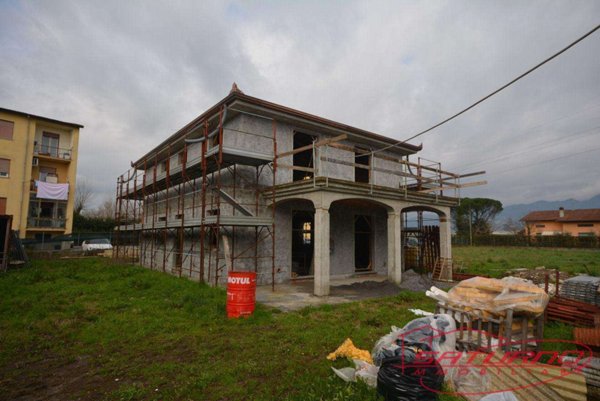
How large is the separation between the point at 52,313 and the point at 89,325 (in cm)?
169

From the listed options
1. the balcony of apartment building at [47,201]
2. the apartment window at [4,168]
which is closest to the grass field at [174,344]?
the balcony of apartment building at [47,201]

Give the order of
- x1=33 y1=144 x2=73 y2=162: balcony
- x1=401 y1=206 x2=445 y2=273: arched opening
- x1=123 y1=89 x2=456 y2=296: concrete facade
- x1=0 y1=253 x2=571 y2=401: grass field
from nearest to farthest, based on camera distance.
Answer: x1=0 y1=253 x2=571 y2=401: grass field, x1=123 y1=89 x2=456 y2=296: concrete facade, x1=401 y1=206 x2=445 y2=273: arched opening, x1=33 y1=144 x2=73 y2=162: balcony

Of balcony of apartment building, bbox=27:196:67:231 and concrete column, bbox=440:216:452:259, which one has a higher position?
balcony of apartment building, bbox=27:196:67:231

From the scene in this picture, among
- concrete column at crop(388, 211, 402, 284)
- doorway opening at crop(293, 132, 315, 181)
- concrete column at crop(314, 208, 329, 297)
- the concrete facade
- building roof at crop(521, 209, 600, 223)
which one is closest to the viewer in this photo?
concrete column at crop(314, 208, 329, 297)

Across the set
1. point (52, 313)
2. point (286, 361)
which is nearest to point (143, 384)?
point (286, 361)

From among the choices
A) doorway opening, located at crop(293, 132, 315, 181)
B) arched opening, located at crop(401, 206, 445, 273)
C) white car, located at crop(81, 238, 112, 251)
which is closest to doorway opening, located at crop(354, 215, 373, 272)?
arched opening, located at crop(401, 206, 445, 273)

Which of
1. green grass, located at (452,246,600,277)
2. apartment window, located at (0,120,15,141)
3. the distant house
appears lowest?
green grass, located at (452,246,600,277)

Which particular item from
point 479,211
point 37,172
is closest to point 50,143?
point 37,172

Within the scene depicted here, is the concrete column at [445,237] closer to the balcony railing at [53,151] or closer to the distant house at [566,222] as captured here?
the balcony railing at [53,151]

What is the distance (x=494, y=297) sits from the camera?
533 cm

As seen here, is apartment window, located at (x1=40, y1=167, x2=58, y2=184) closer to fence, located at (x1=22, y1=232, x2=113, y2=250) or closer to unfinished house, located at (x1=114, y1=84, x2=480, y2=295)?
fence, located at (x1=22, y1=232, x2=113, y2=250)

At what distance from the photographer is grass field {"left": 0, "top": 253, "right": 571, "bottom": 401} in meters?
4.09

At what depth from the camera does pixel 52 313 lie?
24.8 ft

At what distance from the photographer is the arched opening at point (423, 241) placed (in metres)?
15.3
